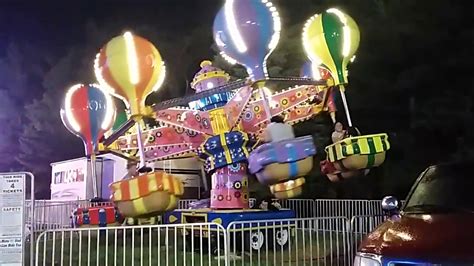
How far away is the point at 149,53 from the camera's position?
8.85 metres

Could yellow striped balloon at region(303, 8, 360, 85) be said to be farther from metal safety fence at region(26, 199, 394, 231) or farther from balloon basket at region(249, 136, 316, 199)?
metal safety fence at region(26, 199, 394, 231)

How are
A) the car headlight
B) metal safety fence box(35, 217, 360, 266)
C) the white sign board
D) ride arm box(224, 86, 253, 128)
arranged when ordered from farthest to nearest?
ride arm box(224, 86, 253, 128)
metal safety fence box(35, 217, 360, 266)
the white sign board
the car headlight

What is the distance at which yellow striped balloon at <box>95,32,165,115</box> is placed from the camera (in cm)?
870

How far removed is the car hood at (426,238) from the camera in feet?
13.1

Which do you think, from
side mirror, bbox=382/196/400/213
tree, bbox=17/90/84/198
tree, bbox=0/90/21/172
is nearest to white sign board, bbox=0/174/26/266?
side mirror, bbox=382/196/400/213

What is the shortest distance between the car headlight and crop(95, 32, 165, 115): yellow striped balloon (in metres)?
5.22

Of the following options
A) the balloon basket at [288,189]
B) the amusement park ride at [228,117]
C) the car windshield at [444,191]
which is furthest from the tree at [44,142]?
the car windshield at [444,191]

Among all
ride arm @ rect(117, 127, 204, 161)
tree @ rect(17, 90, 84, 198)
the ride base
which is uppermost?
tree @ rect(17, 90, 84, 198)

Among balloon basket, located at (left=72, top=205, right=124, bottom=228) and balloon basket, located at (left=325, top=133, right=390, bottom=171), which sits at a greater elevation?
balloon basket, located at (left=325, top=133, right=390, bottom=171)

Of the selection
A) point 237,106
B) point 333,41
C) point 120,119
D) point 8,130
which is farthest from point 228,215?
point 8,130

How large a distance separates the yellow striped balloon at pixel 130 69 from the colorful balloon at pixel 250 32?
1.13 meters

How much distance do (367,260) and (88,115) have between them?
7.35 metres

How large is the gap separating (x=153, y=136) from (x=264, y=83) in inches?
127

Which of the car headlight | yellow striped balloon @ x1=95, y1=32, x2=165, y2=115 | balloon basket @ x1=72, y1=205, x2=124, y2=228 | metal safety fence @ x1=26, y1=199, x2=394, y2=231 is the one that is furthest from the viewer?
metal safety fence @ x1=26, y1=199, x2=394, y2=231
